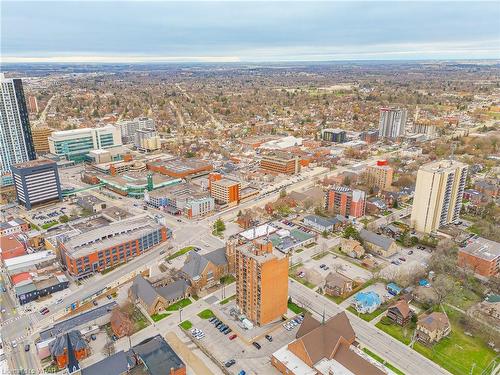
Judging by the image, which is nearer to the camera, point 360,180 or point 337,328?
point 337,328

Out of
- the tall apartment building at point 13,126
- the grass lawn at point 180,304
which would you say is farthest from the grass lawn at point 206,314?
the tall apartment building at point 13,126

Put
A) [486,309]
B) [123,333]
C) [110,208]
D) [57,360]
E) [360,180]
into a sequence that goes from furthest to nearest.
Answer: [360,180] < [110,208] < [486,309] < [123,333] < [57,360]

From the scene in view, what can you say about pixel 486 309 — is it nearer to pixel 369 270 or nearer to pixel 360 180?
pixel 369 270

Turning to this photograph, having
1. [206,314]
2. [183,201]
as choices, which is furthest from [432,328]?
[183,201]

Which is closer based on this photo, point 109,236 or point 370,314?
point 370,314

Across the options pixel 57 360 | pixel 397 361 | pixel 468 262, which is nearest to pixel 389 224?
pixel 468 262

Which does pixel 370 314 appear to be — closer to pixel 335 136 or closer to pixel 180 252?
pixel 180 252
